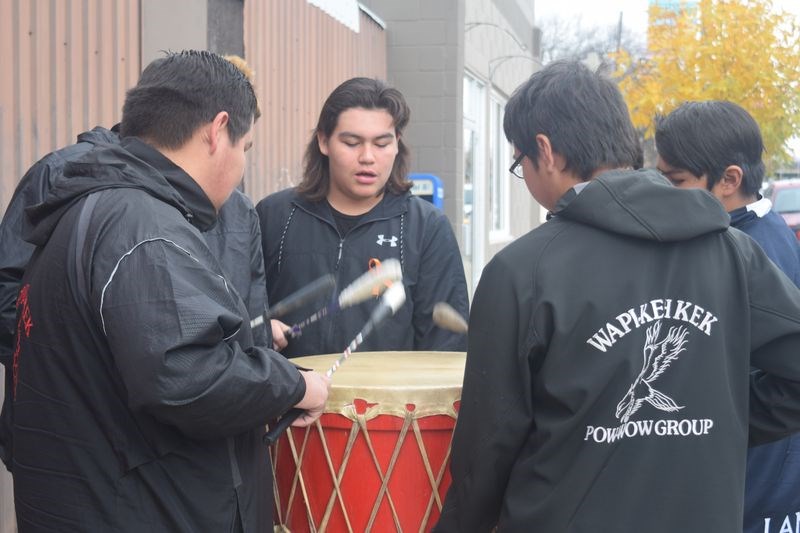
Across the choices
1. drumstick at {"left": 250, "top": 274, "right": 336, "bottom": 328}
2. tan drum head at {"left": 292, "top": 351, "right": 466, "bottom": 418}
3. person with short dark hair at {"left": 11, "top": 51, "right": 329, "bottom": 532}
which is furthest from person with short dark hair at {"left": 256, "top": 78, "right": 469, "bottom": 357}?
person with short dark hair at {"left": 11, "top": 51, "right": 329, "bottom": 532}

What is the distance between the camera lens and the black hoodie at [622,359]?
2.00 m

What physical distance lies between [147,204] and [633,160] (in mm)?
1086

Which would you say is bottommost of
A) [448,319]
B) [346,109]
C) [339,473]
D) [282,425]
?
[339,473]

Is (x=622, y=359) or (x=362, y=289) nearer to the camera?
(x=622, y=359)

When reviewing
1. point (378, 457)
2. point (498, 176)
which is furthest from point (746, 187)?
point (498, 176)

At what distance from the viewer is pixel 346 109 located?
3674 millimetres

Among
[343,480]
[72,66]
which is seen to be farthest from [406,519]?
[72,66]

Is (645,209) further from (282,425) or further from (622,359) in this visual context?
(282,425)

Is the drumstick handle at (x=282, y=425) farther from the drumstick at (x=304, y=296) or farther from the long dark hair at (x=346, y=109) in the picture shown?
the long dark hair at (x=346, y=109)

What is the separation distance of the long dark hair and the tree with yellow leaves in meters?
10.4

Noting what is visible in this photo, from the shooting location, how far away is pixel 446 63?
10.1 metres

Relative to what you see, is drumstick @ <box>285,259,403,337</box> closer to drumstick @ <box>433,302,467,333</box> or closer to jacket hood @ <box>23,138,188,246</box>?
drumstick @ <box>433,302,467,333</box>

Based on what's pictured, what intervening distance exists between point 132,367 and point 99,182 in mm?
442

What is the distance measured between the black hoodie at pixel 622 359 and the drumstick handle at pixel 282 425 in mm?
510
